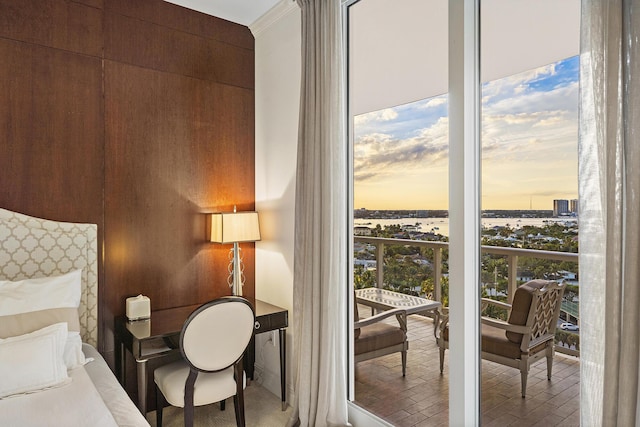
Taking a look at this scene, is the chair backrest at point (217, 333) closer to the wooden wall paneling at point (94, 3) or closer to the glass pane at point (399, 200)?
the glass pane at point (399, 200)

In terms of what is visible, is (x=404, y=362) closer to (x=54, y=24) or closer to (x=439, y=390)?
(x=439, y=390)

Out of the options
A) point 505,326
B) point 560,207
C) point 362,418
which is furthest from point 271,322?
point 560,207

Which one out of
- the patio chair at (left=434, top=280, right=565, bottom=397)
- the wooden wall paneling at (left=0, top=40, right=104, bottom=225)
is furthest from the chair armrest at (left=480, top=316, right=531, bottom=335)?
the wooden wall paneling at (left=0, top=40, right=104, bottom=225)

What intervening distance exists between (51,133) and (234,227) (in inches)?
51.1

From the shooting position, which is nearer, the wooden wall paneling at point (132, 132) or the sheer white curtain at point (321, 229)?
the sheer white curtain at point (321, 229)

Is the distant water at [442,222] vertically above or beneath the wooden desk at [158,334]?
above

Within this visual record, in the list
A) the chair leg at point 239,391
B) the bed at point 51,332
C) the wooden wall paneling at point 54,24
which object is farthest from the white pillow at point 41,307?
the wooden wall paneling at point 54,24

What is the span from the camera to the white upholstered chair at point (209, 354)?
85.7 inches

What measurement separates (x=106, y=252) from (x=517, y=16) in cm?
276

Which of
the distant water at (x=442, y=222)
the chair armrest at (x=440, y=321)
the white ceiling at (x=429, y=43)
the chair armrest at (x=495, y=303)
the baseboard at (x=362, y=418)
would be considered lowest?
the baseboard at (x=362, y=418)

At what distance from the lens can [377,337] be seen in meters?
2.45

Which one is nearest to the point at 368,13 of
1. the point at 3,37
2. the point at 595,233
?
the point at 595,233

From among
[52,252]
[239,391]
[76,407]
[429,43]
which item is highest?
[429,43]

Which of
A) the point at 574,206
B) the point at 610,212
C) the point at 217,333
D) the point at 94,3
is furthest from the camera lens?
the point at 94,3
